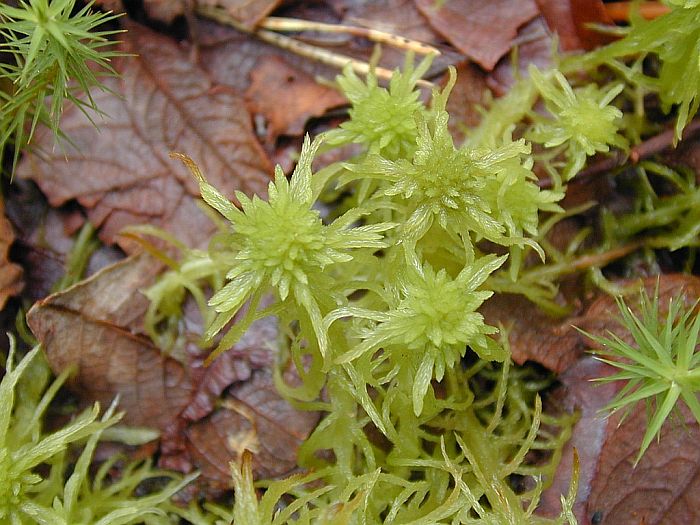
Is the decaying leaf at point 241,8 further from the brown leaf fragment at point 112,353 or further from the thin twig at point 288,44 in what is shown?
the brown leaf fragment at point 112,353

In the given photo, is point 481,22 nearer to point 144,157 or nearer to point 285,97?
point 285,97

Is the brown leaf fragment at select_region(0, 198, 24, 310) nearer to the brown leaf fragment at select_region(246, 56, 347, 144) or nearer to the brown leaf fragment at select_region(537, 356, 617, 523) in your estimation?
the brown leaf fragment at select_region(246, 56, 347, 144)

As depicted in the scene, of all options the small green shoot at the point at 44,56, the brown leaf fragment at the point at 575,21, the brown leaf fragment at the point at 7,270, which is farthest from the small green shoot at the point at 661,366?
the brown leaf fragment at the point at 7,270

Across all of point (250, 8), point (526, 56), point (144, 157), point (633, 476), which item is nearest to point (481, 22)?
point (526, 56)

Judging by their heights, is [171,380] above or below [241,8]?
below

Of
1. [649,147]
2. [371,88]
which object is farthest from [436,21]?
[649,147]

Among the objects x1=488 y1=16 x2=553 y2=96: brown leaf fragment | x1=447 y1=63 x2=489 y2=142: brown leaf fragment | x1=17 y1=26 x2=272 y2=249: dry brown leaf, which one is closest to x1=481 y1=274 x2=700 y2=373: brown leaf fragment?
x1=447 y1=63 x2=489 y2=142: brown leaf fragment
